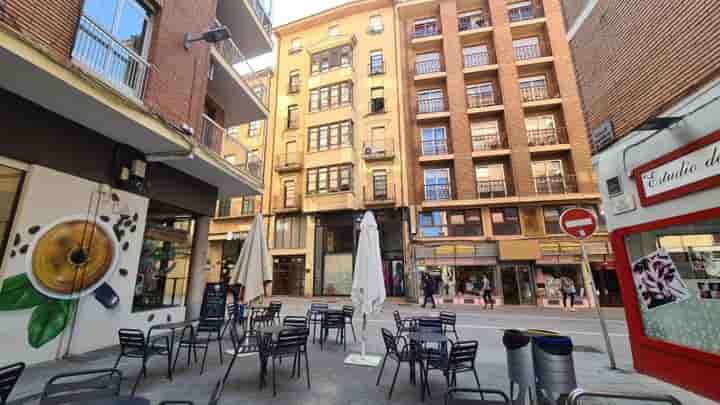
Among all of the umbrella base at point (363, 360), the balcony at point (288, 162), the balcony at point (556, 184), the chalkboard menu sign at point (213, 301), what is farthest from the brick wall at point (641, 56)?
the balcony at point (288, 162)

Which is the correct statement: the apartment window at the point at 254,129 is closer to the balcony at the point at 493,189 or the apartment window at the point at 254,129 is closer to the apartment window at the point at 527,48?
the balcony at the point at 493,189

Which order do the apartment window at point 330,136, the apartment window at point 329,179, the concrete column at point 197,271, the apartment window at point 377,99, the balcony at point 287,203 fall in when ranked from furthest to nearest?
the apartment window at point 377,99
the balcony at point 287,203
the apartment window at point 330,136
the apartment window at point 329,179
the concrete column at point 197,271

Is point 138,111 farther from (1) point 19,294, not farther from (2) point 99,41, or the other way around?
(1) point 19,294

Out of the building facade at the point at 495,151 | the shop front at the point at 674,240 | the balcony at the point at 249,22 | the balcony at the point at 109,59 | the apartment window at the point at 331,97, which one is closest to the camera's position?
the shop front at the point at 674,240

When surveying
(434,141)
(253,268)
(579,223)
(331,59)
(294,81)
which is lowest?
(253,268)

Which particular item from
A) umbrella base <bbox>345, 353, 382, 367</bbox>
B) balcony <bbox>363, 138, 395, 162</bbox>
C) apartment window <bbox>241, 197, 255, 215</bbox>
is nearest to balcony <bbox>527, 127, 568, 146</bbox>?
balcony <bbox>363, 138, 395, 162</bbox>

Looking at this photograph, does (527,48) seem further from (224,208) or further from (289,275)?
(224,208)

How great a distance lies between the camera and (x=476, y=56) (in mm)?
21859

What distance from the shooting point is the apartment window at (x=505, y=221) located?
727 inches

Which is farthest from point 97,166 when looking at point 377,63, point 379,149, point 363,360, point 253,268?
point 377,63

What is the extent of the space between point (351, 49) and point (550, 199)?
58.4 feet

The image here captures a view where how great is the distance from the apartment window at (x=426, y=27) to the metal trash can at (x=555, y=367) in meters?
24.7

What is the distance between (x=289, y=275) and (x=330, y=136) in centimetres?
1081

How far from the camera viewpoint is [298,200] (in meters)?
22.1
